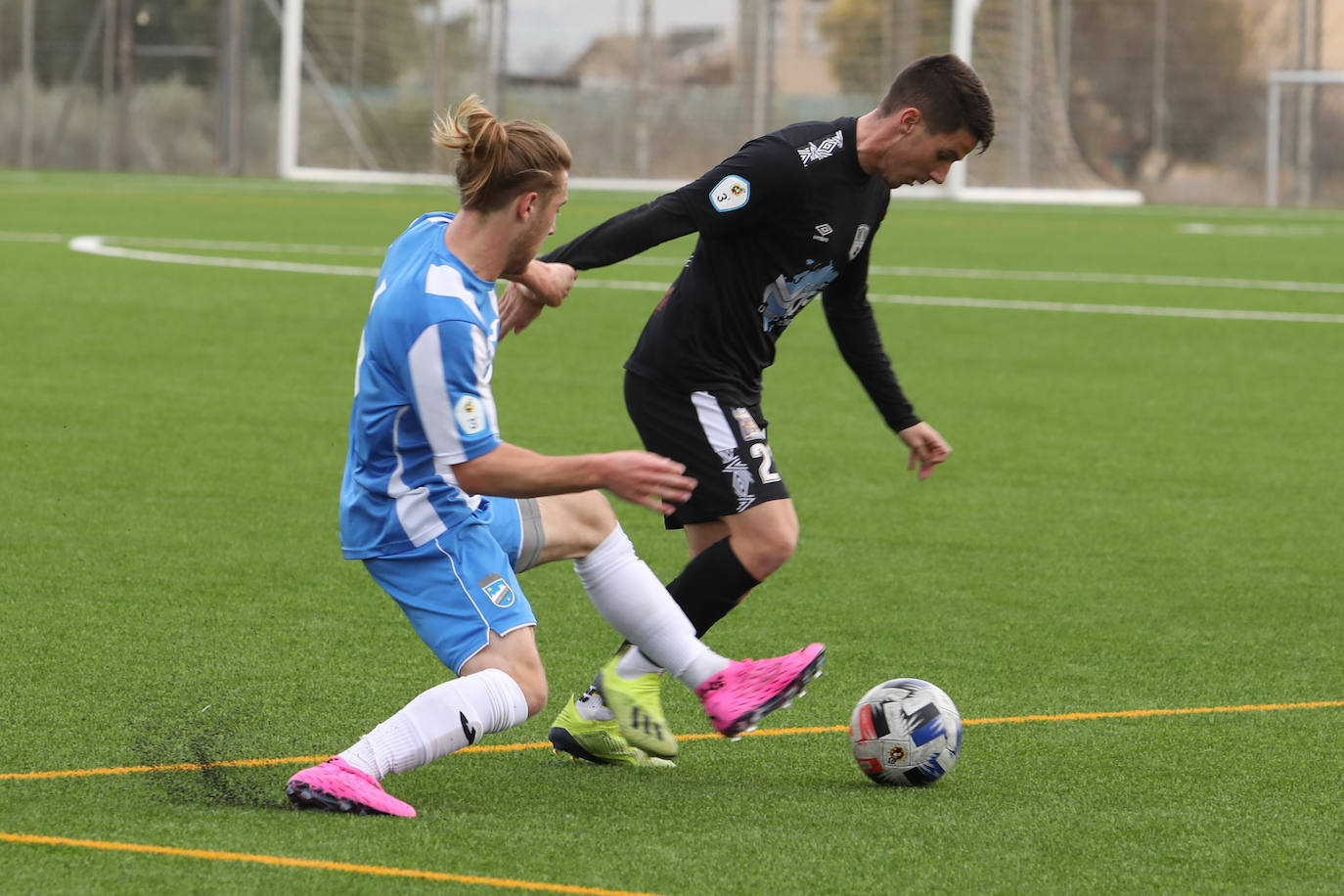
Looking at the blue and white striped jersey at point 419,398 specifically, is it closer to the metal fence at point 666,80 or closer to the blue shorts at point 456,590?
the blue shorts at point 456,590

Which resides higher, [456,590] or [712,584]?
[456,590]

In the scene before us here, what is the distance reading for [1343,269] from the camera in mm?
20359

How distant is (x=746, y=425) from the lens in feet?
15.6

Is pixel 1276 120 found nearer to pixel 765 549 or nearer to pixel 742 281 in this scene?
pixel 742 281

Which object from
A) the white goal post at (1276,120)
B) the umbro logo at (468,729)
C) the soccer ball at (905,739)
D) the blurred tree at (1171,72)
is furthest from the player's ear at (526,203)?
the white goal post at (1276,120)

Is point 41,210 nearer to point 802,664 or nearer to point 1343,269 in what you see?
point 1343,269

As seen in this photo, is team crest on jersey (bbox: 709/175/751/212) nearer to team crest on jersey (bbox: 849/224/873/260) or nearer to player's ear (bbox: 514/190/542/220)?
team crest on jersey (bbox: 849/224/873/260)

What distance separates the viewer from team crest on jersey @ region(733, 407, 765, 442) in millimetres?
4734

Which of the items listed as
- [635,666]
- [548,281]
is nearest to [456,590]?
[635,666]

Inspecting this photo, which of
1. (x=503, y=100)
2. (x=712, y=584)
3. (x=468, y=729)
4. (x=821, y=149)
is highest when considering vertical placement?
(x=503, y=100)

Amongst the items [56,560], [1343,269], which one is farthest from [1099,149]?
[56,560]

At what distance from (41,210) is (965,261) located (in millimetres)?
11746

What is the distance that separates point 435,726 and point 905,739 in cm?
110

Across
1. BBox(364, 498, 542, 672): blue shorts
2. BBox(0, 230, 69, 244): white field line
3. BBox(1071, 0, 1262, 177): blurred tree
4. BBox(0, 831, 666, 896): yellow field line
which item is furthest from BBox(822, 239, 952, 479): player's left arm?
BBox(1071, 0, 1262, 177): blurred tree
